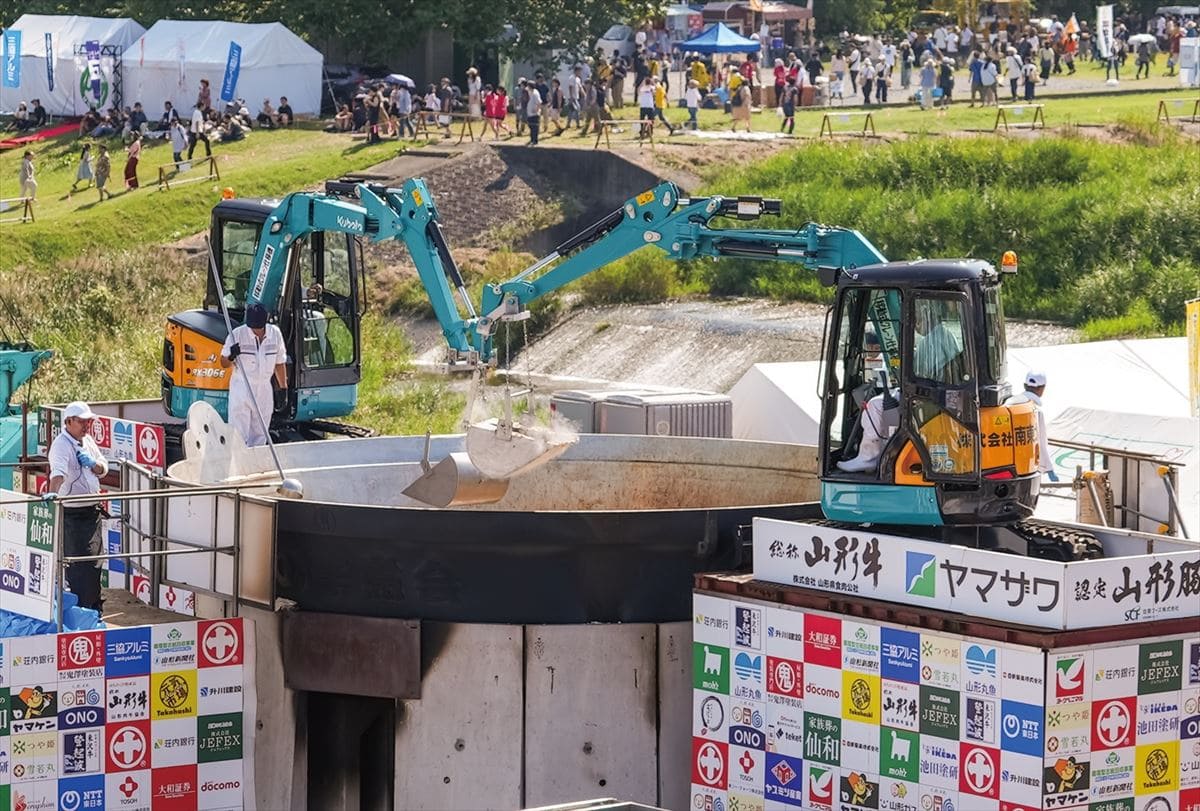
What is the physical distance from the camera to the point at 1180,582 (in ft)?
46.3

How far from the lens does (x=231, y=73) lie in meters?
58.4

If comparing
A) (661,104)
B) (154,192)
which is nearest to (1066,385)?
(661,104)

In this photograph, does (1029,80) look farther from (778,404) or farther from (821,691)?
(821,691)

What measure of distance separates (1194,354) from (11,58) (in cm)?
4877

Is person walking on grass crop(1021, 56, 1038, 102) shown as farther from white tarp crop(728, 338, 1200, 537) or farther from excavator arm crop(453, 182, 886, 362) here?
excavator arm crop(453, 182, 886, 362)

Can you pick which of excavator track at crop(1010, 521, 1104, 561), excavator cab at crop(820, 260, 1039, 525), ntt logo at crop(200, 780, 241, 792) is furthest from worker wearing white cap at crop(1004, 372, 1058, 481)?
ntt logo at crop(200, 780, 241, 792)

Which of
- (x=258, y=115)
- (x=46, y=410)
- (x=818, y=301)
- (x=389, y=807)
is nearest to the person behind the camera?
(x=389, y=807)

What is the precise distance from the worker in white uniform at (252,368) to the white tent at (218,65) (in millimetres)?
38297

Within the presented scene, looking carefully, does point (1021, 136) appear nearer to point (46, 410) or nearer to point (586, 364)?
point (586, 364)

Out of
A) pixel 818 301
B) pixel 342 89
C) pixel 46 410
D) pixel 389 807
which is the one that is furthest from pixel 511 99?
pixel 389 807

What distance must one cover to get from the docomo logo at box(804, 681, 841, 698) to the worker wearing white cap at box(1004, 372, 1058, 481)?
2471 mm

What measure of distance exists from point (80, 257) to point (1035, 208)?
19.4 meters

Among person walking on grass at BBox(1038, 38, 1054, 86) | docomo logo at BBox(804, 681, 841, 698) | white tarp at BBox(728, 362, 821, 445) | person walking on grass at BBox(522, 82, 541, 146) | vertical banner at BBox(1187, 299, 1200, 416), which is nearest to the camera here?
docomo logo at BBox(804, 681, 841, 698)

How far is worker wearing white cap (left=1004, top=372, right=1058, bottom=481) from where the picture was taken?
1570 cm
